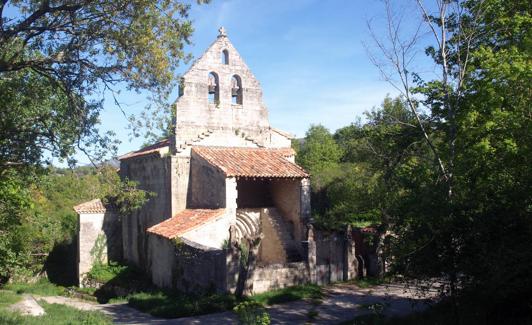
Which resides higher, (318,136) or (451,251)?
(318,136)

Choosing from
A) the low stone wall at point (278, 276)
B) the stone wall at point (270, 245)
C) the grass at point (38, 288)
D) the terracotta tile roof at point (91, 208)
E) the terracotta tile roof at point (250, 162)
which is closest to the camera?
the low stone wall at point (278, 276)

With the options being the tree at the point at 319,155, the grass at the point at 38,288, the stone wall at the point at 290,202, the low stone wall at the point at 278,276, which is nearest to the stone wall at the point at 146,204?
the grass at the point at 38,288

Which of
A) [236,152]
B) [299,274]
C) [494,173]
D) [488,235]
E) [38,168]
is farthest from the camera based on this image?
[236,152]

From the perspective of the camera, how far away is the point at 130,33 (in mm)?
11047

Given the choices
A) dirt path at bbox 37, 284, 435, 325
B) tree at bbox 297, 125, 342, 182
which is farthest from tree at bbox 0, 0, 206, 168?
tree at bbox 297, 125, 342, 182

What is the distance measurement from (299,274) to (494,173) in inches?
362

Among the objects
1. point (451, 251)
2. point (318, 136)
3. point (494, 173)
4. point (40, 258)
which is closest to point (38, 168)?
point (451, 251)

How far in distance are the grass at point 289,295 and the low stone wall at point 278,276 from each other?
27 cm

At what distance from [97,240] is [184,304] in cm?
1112

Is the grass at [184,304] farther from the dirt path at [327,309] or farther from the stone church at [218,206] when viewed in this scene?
the stone church at [218,206]

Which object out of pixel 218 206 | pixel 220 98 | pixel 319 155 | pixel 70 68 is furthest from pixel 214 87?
pixel 319 155

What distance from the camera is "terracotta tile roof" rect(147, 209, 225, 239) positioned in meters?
18.5

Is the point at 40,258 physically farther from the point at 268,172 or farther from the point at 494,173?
the point at 494,173

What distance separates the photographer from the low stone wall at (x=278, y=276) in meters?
17.2
